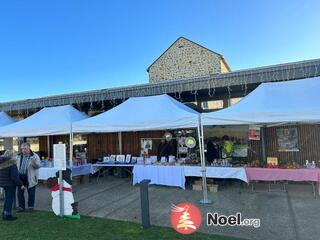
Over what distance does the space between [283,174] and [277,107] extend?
6.11 ft

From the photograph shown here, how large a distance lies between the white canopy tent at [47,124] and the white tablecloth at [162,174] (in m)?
2.20

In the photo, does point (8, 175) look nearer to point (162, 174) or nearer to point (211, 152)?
point (162, 174)

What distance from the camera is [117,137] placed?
12.6 meters

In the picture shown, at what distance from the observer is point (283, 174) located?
757cm

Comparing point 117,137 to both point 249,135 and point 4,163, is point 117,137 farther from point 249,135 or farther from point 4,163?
point 4,163

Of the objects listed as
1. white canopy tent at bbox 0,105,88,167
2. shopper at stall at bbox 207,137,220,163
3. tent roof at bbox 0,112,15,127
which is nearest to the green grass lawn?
white canopy tent at bbox 0,105,88,167

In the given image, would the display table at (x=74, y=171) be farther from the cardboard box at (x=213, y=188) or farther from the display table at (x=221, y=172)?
the cardboard box at (x=213, y=188)

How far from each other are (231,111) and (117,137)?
256 inches

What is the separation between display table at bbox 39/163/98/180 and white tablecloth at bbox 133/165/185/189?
6.42ft

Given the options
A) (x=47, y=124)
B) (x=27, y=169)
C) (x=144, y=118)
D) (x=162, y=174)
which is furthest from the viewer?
(x=47, y=124)

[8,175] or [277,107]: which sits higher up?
[277,107]

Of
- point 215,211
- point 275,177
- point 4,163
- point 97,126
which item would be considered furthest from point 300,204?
point 4,163

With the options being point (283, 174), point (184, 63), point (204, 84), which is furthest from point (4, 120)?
point (184, 63)

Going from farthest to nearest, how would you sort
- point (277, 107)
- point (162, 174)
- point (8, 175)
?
1. point (162, 174)
2. point (277, 107)
3. point (8, 175)
